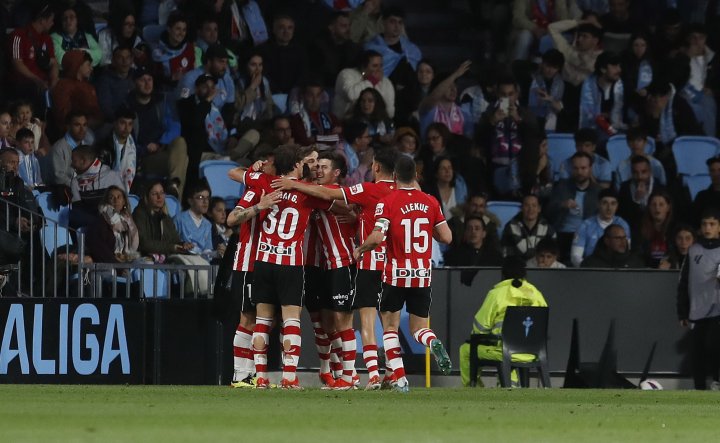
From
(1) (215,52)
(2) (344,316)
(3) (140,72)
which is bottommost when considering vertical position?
(2) (344,316)

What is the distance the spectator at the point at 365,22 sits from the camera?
869 inches

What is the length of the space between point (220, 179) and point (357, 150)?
67.3 inches

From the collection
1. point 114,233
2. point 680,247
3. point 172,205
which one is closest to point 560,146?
point 680,247

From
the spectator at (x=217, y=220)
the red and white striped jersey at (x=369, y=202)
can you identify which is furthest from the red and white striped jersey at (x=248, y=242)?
the spectator at (x=217, y=220)

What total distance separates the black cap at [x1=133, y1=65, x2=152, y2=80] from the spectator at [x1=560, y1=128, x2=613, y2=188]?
527cm

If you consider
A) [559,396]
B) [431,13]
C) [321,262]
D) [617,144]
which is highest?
[431,13]

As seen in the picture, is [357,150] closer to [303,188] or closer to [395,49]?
[395,49]

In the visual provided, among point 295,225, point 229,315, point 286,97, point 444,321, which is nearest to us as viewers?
point 295,225

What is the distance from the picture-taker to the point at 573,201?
2069cm

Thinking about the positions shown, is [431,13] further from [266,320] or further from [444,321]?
[266,320]

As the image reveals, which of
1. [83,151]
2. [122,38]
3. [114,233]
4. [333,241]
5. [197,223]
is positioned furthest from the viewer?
[122,38]

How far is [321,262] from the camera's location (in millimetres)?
14438

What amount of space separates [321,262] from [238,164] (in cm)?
573

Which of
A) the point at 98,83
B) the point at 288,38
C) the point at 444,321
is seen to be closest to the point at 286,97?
the point at 288,38
